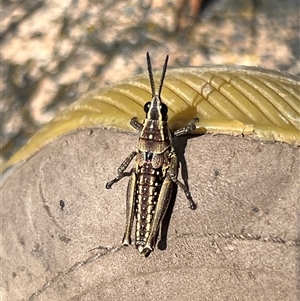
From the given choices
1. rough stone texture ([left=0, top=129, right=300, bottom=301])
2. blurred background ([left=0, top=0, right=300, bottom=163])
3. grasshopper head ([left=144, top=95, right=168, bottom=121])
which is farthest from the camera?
blurred background ([left=0, top=0, right=300, bottom=163])

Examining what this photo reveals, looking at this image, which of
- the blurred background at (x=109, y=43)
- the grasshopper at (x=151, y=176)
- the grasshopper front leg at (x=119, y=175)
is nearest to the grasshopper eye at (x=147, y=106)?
the grasshopper at (x=151, y=176)

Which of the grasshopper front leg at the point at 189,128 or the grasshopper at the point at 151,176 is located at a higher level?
the grasshopper front leg at the point at 189,128

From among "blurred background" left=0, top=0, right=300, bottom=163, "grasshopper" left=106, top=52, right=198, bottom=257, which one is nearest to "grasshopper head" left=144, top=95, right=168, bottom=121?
"grasshopper" left=106, top=52, right=198, bottom=257

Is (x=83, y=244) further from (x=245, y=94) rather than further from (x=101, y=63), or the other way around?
(x=101, y=63)

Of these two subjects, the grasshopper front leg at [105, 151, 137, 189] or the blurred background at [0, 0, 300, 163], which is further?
the blurred background at [0, 0, 300, 163]

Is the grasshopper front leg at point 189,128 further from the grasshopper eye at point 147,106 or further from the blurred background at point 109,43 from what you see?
the blurred background at point 109,43

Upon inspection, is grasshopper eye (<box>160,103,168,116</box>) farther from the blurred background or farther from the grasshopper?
the blurred background

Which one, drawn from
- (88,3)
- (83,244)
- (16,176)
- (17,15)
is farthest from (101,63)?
(83,244)
